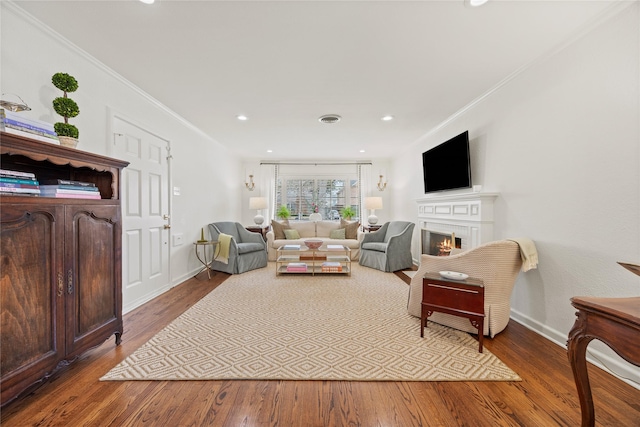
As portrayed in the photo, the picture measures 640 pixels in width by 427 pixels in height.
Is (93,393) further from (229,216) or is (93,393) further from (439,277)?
(229,216)

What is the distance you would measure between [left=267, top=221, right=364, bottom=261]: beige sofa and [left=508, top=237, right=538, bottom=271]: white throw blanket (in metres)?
3.18

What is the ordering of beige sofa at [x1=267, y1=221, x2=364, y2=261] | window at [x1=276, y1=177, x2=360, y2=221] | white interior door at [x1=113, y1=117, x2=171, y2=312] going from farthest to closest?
1. window at [x1=276, y1=177, x2=360, y2=221]
2. beige sofa at [x1=267, y1=221, x2=364, y2=261]
3. white interior door at [x1=113, y1=117, x2=171, y2=312]

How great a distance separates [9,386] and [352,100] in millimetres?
3468

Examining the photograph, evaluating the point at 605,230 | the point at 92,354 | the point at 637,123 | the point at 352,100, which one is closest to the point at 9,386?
the point at 92,354

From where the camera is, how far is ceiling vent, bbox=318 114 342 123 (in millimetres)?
3596

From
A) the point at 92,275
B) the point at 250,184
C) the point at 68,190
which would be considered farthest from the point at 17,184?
the point at 250,184

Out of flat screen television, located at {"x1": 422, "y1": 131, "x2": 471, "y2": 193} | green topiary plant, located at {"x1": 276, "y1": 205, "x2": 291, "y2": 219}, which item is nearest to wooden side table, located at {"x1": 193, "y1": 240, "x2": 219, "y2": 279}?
green topiary plant, located at {"x1": 276, "y1": 205, "x2": 291, "y2": 219}

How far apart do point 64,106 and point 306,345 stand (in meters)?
2.53

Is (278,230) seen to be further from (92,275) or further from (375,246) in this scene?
(92,275)

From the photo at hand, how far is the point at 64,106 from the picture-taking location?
1.83m

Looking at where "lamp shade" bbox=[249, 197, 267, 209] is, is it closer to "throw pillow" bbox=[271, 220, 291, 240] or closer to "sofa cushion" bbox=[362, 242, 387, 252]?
"throw pillow" bbox=[271, 220, 291, 240]

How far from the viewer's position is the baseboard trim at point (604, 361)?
63.4 inches

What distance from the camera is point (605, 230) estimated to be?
70.1 inches

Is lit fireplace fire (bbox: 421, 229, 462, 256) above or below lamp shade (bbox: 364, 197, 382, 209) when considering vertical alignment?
below
